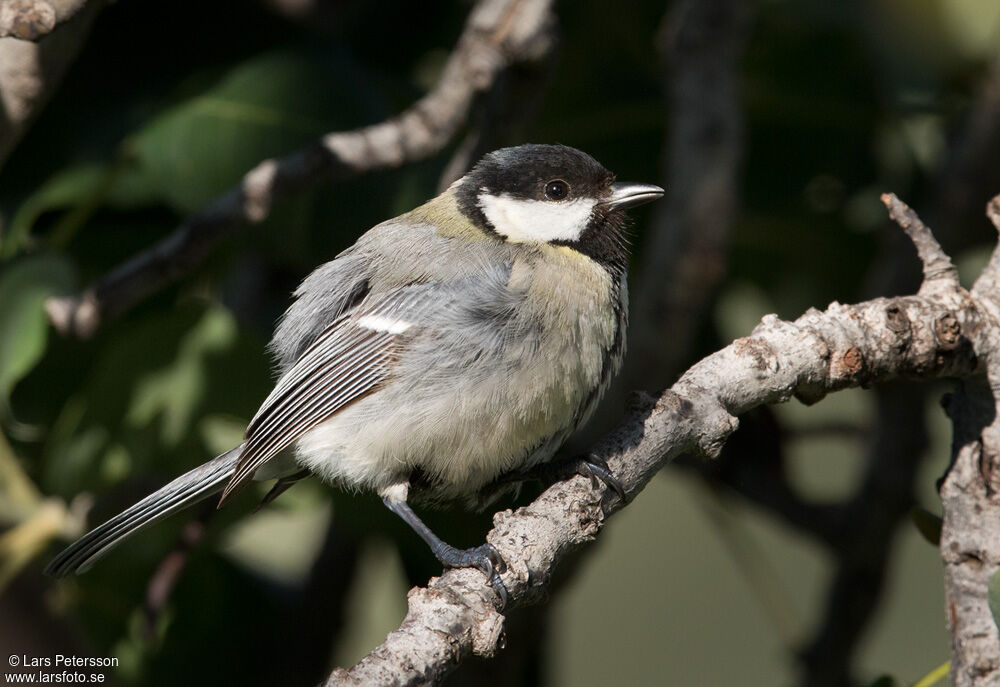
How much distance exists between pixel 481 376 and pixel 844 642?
1.49 metres

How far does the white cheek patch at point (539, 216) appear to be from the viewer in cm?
231

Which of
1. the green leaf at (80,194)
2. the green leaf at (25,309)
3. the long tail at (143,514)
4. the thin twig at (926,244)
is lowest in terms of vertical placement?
the long tail at (143,514)

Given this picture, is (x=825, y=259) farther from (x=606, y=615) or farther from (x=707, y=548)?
(x=606, y=615)

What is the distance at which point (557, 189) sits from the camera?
2.33m

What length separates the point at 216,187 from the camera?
233 cm

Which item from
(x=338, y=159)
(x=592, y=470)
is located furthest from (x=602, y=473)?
(x=338, y=159)

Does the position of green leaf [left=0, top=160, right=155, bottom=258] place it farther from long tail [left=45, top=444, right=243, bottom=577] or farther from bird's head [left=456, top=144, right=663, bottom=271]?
bird's head [left=456, top=144, right=663, bottom=271]

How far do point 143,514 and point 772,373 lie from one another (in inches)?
49.7

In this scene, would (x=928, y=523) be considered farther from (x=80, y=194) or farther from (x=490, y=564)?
(x=80, y=194)

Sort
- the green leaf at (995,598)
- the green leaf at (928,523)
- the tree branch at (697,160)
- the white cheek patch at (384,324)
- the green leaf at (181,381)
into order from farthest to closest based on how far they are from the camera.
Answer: the tree branch at (697,160)
the green leaf at (181,381)
the white cheek patch at (384,324)
the green leaf at (928,523)
the green leaf at (995,598)

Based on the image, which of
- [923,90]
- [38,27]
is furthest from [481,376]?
[923,90]

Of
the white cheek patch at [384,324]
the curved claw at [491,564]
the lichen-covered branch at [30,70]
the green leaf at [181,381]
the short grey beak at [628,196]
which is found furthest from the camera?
the short grey beak at [628,196]

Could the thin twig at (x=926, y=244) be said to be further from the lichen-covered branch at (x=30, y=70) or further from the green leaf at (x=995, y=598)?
the lichen-covered branch at (x=30, y=70)

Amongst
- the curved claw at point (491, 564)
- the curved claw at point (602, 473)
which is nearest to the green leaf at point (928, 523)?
the curved claw at point (602, 473)
